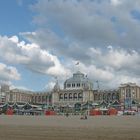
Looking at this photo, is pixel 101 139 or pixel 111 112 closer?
pixel 101 139

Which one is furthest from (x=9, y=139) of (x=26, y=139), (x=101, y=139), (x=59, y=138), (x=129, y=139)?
(x=129, y=139)

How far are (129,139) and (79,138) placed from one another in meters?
3.19

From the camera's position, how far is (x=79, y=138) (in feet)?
80.2

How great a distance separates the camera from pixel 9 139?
2355 centimetres

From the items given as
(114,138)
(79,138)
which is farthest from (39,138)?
(114,138)

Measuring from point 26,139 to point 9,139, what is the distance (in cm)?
106

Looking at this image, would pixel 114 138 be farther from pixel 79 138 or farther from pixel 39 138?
pixel 39 138

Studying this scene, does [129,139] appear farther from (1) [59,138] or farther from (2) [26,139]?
(2) [26,139]

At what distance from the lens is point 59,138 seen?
24562 millimetres

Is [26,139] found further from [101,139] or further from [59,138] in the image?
[101,139]

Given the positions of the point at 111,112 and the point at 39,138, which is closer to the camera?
the point at 39,138

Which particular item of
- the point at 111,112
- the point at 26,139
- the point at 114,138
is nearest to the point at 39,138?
the point at 26,139

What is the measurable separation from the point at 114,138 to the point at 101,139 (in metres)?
1.01

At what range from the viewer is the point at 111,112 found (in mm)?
134500
